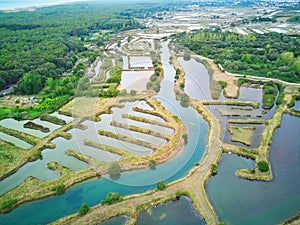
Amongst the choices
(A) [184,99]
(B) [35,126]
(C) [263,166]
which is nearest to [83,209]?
(C) [263,166]

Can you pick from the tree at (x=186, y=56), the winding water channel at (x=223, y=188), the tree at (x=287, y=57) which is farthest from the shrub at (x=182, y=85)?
the tree at (x=287, y=57)

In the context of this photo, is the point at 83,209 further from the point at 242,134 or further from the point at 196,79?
the point at 196,79

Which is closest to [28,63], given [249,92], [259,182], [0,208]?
[0,208]

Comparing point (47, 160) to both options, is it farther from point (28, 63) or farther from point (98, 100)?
point (28, 63)

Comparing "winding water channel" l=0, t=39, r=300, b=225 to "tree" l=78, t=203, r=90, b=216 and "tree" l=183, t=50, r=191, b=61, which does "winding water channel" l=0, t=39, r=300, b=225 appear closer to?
"tree" l=78, t=203, r=90, b=216

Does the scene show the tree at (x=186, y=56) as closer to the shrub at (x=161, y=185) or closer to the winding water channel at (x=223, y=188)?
the winding water channel at (x=223, y=188)

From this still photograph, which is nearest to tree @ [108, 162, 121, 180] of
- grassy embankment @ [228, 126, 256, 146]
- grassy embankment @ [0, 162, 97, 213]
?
grassy embankment @ [0, 162, 97, 213]

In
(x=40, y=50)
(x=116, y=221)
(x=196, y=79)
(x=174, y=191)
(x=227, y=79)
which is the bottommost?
(x=116, y=221)
